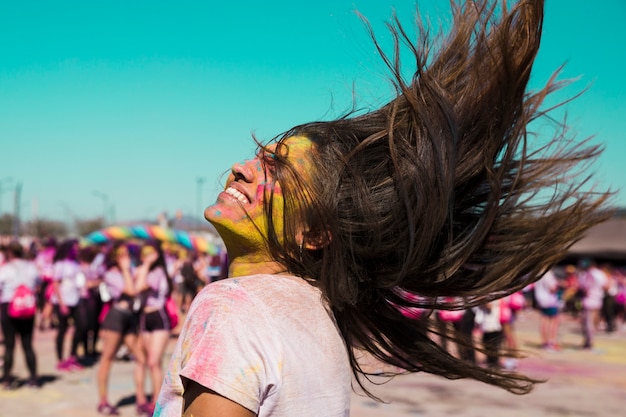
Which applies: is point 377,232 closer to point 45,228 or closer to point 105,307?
point 105,307

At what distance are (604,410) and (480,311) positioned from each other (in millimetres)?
2434

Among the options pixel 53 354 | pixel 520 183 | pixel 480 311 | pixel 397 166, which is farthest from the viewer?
pixel 53 354

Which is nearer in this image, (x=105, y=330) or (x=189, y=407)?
(x=189, y=407)

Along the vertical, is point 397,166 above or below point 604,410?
above

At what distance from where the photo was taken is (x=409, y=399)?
324 inches

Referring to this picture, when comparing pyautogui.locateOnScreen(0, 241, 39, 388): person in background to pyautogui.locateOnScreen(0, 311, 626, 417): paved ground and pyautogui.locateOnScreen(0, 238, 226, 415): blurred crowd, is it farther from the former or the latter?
pyautogui.locateOnScreen(0, 311, 626, 417): paved ground

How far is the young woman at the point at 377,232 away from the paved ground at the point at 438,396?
4656mm

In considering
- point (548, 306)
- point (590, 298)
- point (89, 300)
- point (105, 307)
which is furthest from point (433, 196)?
point (590, 298)

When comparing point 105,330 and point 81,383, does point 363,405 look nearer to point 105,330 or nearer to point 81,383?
point 105,330

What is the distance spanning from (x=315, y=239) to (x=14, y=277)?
7.05 meters

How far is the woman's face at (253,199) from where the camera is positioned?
5.85 feet

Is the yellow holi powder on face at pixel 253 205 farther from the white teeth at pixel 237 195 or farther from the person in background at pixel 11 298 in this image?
the person in background at pixel 11 298

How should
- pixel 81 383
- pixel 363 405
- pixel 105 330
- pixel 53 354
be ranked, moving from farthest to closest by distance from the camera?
pixel 53 354, pixel 81 383, pixel 363 405, pixel 105 330

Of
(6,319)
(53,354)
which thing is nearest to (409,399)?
(6,319)
